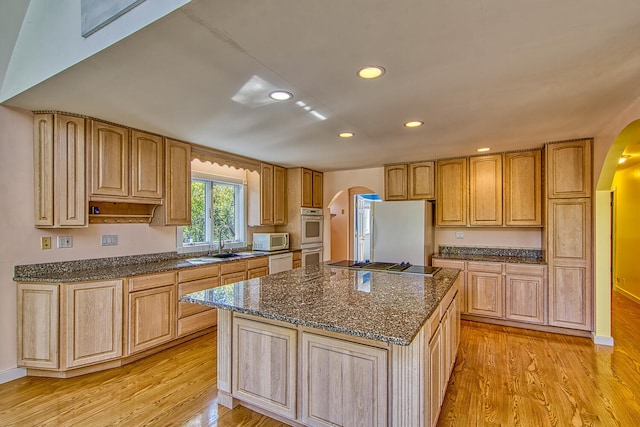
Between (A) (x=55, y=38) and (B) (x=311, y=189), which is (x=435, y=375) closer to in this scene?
(A) (x=55, y=38)

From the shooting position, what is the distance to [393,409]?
1.55 metres

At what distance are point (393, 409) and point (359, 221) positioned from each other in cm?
557

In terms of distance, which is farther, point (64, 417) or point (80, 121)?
point (80, 121)

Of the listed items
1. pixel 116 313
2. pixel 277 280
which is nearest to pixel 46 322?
pixel 116 313

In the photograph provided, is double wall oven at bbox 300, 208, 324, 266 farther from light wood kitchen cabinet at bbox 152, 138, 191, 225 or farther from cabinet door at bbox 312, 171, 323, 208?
light wood kitchen cabinet at bbox 152, 138, 191, 225

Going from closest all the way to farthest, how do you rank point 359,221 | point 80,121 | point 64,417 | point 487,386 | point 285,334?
point 285,334 < point 64,417 < point 487,386 < point 80,121 < point 359,221

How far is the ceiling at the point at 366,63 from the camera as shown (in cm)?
133

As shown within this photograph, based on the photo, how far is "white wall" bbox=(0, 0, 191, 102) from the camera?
140 cm

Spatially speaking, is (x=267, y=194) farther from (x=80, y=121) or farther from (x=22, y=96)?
(x=22, y=96)

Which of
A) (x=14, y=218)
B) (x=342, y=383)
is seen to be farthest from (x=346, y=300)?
(x=14, y=218)

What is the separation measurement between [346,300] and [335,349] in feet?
0.96

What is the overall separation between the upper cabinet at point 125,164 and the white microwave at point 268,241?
167cm

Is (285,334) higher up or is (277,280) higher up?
(277,280)

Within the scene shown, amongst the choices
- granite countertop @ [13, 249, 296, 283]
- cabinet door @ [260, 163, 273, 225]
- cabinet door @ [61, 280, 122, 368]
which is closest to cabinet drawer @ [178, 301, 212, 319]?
granite countertop @ [13, 249, 296, 283]
